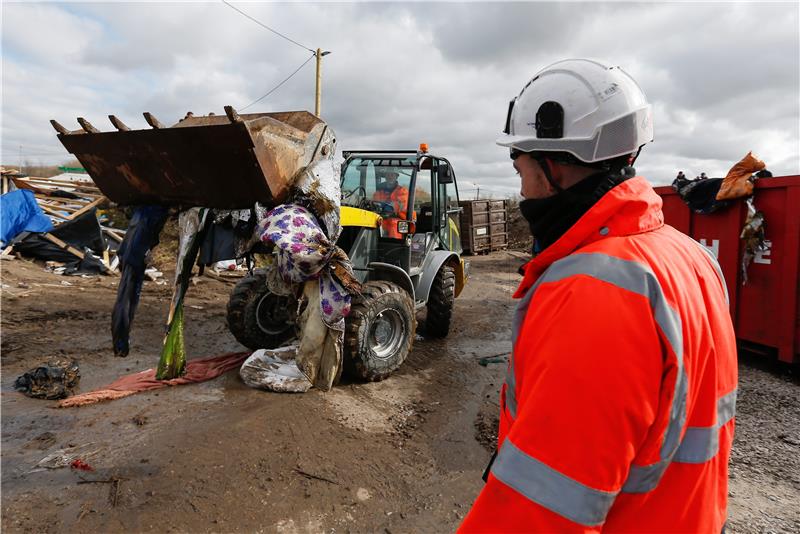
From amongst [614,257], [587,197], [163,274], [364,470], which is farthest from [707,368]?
[163,274]

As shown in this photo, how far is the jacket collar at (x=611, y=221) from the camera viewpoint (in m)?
1.09

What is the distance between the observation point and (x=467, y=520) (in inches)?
39.8

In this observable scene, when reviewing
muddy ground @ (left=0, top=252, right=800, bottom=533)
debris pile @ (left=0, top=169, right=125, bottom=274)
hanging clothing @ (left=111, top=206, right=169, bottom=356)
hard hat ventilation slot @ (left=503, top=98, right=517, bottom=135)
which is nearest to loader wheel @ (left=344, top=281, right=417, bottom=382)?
muddy ground @ (left=0, top=252, right=800, bottom=533)

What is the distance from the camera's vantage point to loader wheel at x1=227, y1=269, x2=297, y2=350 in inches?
223

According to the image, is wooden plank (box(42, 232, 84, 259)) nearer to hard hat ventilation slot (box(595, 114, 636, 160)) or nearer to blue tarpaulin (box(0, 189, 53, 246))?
blue tarpaulin (box(0, 189, 53, 246))

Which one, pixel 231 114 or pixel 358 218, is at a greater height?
pixel 231 114

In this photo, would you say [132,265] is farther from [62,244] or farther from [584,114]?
[62,244]

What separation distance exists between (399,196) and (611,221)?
5.47 metres

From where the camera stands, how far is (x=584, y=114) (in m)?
1.26

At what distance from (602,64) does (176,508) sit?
3220 millimetres

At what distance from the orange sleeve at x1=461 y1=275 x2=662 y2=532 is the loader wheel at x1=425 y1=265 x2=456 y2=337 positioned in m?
6.06

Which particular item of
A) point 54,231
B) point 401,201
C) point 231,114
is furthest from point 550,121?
point 54,231

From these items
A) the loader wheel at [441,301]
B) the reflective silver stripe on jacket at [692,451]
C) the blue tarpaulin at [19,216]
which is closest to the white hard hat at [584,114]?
the reflective silver stripe on jacket at [692,451]

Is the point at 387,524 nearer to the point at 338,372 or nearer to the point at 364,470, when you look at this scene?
the point at 364,470
